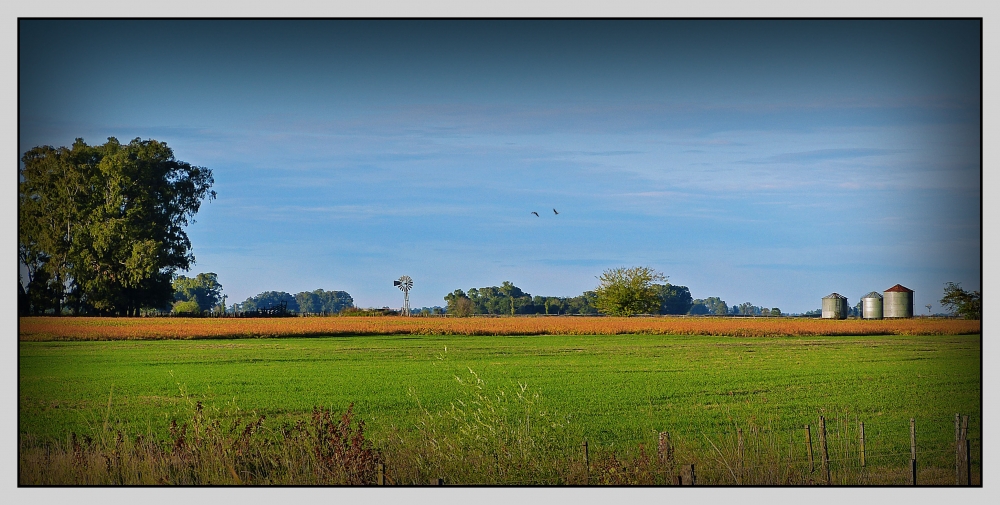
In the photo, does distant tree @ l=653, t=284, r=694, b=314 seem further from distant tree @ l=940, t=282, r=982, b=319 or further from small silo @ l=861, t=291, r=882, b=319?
distant tree @ l=940, t=282, r=982, b=319

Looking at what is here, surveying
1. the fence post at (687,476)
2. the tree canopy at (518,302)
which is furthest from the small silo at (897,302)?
the fence post at (687,476)

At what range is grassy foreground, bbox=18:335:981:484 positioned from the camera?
25.4ft

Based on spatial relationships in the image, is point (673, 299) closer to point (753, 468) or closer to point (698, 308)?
point (698, 308)

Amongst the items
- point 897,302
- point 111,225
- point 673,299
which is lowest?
point 897,302

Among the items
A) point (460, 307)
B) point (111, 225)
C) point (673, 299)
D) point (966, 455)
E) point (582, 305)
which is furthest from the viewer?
point (582, 305)

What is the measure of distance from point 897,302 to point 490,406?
34.3 metres

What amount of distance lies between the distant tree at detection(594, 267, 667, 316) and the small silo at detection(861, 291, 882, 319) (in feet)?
46.6

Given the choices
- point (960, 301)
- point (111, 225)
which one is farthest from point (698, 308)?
A: point (960, 301)

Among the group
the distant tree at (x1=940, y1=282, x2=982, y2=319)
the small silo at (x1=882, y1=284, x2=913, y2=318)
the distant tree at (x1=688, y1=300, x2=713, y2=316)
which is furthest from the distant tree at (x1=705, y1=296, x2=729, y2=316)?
the distant tree at (x1=940, y1=282, x2=982, y2=319)

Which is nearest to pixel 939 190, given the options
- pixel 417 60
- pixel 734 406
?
pixel 417 60

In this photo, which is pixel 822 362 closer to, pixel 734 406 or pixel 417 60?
pixel 734 406

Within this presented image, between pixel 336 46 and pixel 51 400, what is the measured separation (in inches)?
329

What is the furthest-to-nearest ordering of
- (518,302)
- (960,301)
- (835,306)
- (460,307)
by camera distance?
(518,302) < (460,307) < (835,306) < (960,301)

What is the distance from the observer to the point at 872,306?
139 feet
